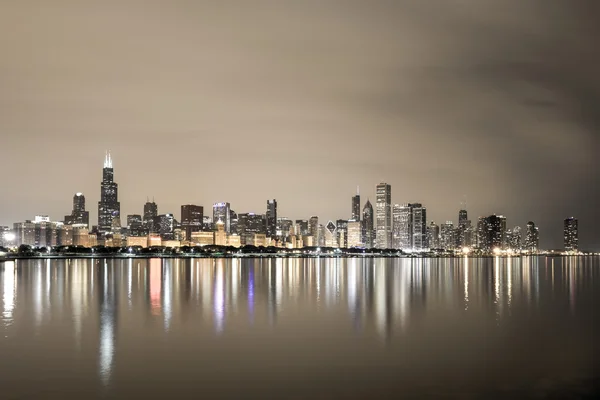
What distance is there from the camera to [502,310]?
1775 inches

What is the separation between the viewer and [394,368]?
24.3 m

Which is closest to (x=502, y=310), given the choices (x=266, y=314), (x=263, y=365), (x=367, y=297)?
(x=367, y=297)

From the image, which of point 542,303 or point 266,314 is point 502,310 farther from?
point 266,314

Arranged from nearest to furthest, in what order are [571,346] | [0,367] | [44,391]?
[44,391] → [0,367] → [571,346]

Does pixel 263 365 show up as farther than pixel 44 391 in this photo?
Yes

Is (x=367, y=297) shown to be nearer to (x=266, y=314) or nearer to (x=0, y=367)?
(x=266, y=314)

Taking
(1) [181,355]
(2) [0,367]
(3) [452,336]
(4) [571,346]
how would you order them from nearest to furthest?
(2) [0,367] → (1) [181,355] → (4) [571,346] → (3) [452,336]

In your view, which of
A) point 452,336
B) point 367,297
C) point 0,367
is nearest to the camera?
point 0,367

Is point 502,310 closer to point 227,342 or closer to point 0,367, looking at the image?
point 227,342

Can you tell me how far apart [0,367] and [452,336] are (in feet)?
74.2

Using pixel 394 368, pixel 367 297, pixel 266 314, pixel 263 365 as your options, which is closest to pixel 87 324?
pixel 266 314

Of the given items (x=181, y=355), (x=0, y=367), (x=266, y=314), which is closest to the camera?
(x=0, y=367)

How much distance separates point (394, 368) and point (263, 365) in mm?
5578

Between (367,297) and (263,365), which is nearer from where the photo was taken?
(263,365)
